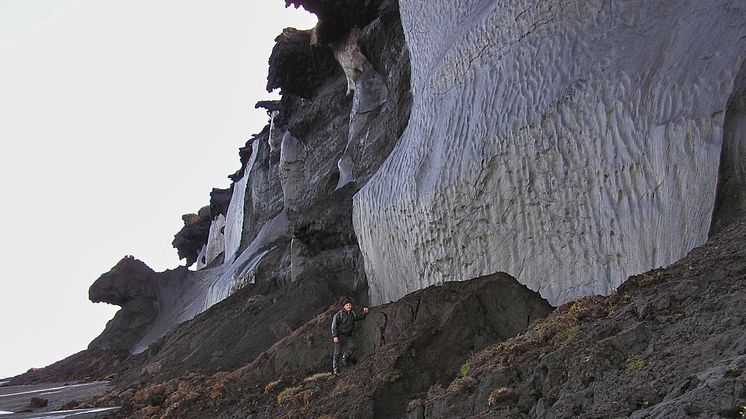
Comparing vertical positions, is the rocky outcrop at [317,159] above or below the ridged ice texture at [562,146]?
above

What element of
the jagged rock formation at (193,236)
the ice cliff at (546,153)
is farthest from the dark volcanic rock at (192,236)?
the ice cliff at (546,153)

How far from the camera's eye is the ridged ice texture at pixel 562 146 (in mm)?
9375

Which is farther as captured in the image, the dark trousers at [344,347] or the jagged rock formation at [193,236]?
the jagged rock formation at [193,236]

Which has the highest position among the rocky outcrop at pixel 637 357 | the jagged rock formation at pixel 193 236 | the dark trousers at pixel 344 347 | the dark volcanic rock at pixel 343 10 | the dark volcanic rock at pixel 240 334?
the jagged rock formation at pixel 193 236

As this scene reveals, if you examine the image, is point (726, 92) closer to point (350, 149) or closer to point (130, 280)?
point (350, 149)

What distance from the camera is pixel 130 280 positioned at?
42594 mm

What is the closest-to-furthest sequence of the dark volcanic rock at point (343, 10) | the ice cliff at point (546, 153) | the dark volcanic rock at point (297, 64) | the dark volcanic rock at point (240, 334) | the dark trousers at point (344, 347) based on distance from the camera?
the ice cliff at point (546, 153) < the dark trousers at point (344, 347) < the dark volcanic rock at point (240, 334) < the dark volcanic rock at point (343, 10) < the dark volcanic rock at point (297, 64)

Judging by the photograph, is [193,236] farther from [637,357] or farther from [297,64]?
[637,357]

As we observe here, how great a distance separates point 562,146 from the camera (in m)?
11.5

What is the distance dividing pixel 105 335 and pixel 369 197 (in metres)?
30.0

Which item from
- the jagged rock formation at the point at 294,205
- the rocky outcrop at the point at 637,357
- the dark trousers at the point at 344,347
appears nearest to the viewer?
the rocky outcrop at the point at 637,357

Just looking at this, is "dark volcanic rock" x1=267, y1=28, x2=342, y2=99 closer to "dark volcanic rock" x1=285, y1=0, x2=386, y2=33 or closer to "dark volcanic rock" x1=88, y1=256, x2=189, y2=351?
"dark volcanic rock" x1=285, y1=0, x2=386, y2=33

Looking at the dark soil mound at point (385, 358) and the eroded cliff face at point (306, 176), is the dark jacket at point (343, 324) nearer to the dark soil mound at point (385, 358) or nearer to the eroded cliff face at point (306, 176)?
the dark soil mound at point (385, 358)

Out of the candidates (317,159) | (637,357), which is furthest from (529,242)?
(317,159)
